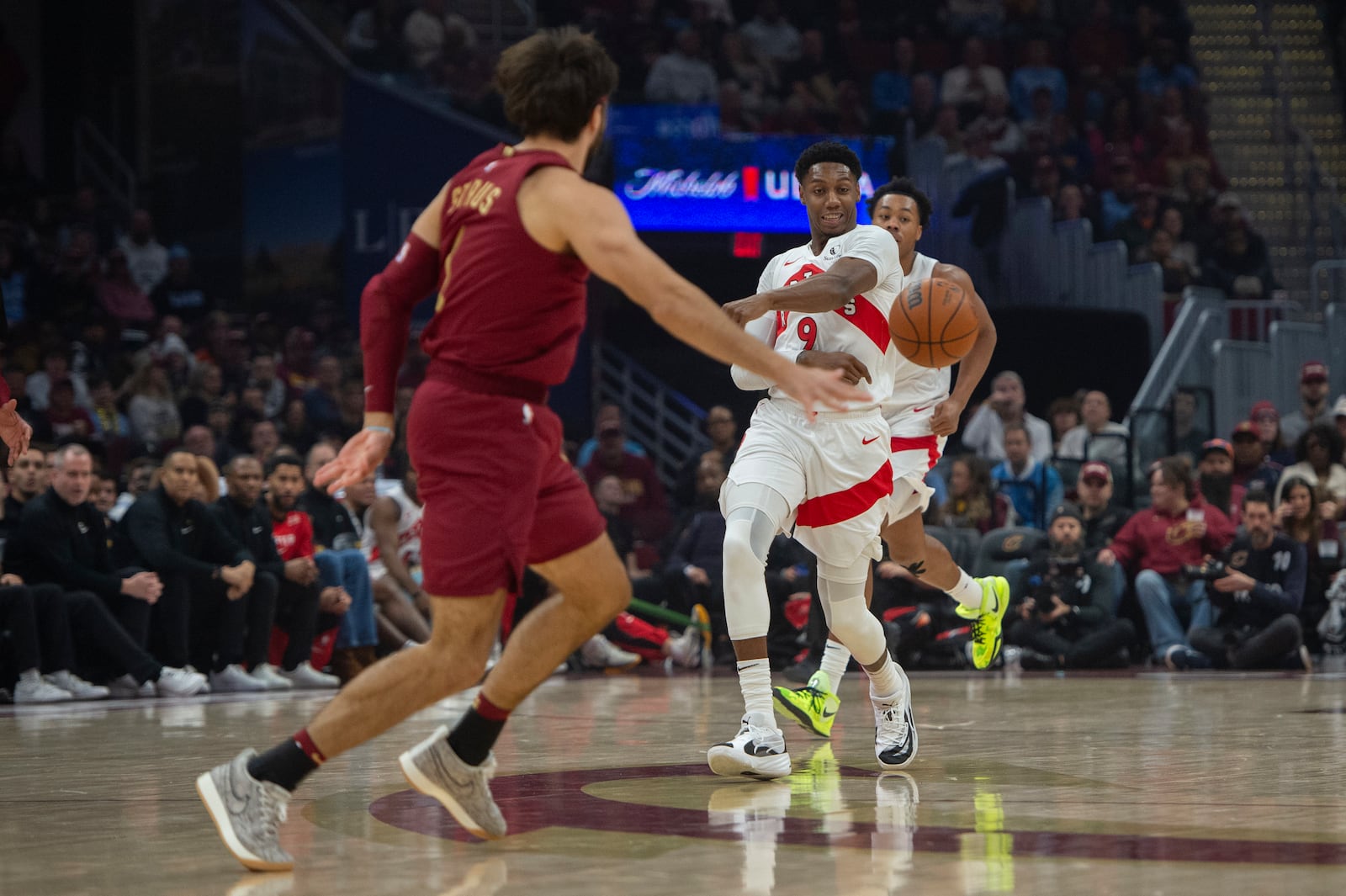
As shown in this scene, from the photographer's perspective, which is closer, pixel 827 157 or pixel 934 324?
pixel 827 157

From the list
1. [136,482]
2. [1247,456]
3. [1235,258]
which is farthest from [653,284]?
[1235,258]

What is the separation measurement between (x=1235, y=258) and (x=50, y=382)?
40.0ft

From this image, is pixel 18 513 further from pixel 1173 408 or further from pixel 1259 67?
pixel 1259 67

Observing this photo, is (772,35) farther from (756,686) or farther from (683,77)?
(756,686)

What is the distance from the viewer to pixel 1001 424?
1438 centimetres

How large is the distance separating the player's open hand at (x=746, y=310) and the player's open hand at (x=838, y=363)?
0.46 m

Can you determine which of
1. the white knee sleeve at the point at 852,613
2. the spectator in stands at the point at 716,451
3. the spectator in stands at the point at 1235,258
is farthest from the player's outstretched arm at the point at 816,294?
the spectator in stands at the point at 1235,258

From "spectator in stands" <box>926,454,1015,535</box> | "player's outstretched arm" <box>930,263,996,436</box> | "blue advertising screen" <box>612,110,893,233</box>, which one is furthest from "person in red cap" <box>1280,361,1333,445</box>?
"player's outstretched arm" <box>930,263,996,436</box>

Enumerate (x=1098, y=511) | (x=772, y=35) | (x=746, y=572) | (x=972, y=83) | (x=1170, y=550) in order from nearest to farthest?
(x=746, y=572) < (x=1170, y=550) < (x=1098, y=511) < (x=972, y=83) < (x=772, y=35)

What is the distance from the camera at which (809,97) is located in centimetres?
1970

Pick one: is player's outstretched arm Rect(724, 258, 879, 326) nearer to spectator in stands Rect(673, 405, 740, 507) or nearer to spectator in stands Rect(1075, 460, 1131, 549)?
spectator in stands Rect(1075, 460, 1131, 549)

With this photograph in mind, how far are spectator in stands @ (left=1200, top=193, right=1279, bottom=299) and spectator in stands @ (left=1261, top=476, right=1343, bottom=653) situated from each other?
21.0 ft

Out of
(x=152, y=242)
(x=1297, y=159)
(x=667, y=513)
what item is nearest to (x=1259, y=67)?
(x=1297, y=159)

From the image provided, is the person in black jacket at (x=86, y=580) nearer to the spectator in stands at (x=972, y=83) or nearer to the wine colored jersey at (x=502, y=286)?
the wine colored jersey at (x=502, y=286)
